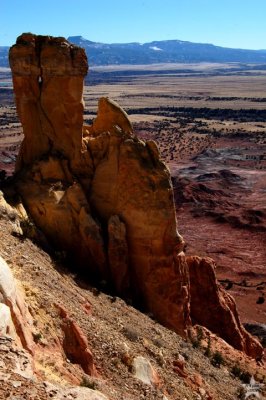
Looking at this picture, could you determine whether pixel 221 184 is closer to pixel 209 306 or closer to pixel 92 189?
pixel 209 306

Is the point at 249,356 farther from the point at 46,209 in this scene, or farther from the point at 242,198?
the point at 242,198

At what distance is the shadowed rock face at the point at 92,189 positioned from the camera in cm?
1778

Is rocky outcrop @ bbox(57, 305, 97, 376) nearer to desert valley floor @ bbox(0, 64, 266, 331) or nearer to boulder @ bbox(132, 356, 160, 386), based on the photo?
boulder @ bbox(132, 356, 160, 386)

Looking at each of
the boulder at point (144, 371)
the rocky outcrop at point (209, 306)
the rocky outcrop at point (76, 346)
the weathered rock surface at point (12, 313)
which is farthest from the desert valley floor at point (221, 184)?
the weathered rock surface at point (12, 313)

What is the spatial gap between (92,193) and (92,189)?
159 millimetres

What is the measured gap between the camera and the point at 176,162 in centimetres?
8712

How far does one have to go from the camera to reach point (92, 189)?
18828 mm

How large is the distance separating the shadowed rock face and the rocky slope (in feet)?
0.12

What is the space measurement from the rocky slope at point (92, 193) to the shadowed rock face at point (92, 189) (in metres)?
0.04

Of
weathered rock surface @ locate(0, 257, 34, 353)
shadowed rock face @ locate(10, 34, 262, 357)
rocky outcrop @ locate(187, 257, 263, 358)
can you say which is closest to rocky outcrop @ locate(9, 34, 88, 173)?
shadowed rock face @ locate(10, 34, 262, 357)

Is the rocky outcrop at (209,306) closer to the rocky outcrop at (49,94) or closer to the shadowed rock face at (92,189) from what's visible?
the shadowed rock face at (92,189)

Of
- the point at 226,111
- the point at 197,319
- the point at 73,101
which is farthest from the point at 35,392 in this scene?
the point at 226,111

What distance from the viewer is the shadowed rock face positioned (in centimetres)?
1778

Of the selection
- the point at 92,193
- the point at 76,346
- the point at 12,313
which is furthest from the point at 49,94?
the point at 12,313
